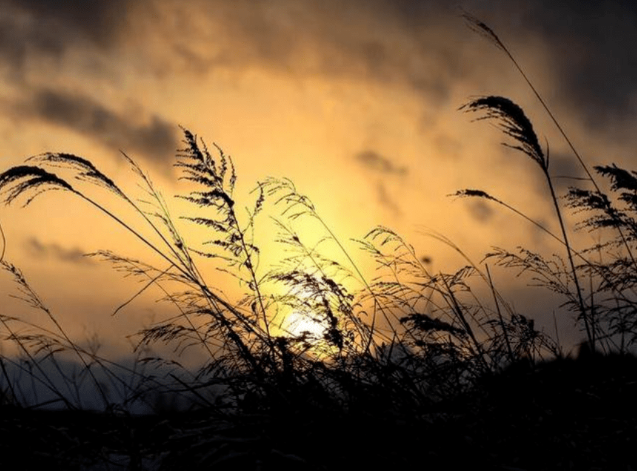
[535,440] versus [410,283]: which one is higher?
[410,283]

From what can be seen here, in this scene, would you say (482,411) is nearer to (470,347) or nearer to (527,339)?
(470,347)

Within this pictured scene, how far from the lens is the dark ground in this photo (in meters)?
2.97

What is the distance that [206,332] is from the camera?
438 centimetres

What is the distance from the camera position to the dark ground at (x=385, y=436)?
117 inches

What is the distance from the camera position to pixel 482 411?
3293 millimetres

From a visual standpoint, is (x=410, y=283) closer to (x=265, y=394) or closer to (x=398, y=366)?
(x=398, y=366)

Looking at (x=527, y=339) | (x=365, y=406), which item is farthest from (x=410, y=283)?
(x=365, y=406)

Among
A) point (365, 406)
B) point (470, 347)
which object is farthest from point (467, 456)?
point (470, 347)

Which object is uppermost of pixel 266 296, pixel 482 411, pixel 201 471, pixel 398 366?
pixel 266 296

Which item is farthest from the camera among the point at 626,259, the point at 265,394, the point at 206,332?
the point at 626,259

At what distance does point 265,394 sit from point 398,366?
594 millimetres

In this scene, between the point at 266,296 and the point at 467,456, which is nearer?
the point at 467,456

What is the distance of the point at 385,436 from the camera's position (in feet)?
10.2

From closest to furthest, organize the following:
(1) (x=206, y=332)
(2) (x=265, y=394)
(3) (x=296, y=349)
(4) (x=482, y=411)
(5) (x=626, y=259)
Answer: (4) (x=482, y=411) → (2) (x=265, y=394) → (3) (x=296, y=349) → (1) (x=206, y=332) → (5) (x=626, y=259)
